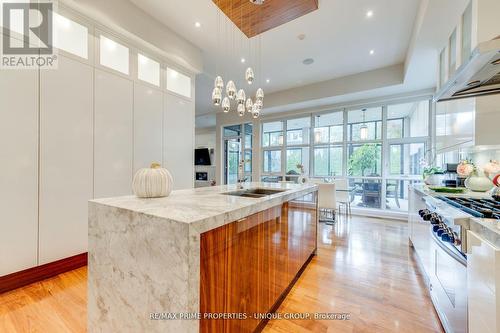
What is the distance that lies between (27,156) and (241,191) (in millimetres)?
2230

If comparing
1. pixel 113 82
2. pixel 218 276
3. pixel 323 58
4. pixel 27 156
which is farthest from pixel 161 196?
pixel 323 58

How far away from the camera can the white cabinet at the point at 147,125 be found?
3.16m

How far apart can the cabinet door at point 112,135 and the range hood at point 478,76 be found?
11.9 ft

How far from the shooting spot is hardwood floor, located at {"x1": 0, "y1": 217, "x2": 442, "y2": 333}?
1.54 m

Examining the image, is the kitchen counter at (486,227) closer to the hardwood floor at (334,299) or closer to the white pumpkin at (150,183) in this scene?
the hardwood floor at (334,299)

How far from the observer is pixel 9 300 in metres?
1.81

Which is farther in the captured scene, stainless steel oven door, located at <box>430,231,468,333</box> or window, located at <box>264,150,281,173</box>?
window, located at <box>264,150,281,173</box>

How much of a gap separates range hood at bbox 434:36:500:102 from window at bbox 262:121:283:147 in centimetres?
490

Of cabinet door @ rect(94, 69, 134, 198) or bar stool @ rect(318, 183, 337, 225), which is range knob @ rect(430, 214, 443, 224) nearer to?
bar stool @ rect(318, 183, 337, 225)

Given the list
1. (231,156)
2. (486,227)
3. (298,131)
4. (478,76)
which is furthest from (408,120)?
(231,156)

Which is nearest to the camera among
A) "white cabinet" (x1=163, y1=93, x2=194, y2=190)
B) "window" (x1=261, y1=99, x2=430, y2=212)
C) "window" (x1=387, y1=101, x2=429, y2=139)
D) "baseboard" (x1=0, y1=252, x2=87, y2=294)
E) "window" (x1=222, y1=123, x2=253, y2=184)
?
"baseboard" (x1=0, y1=252, x2=87, y2=294)

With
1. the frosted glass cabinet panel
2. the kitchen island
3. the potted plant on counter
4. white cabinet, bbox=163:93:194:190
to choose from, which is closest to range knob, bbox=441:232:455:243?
the kitchen island

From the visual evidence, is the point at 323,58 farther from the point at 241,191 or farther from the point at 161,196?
the point at 161,196

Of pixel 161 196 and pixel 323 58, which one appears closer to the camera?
pixel 161 196
